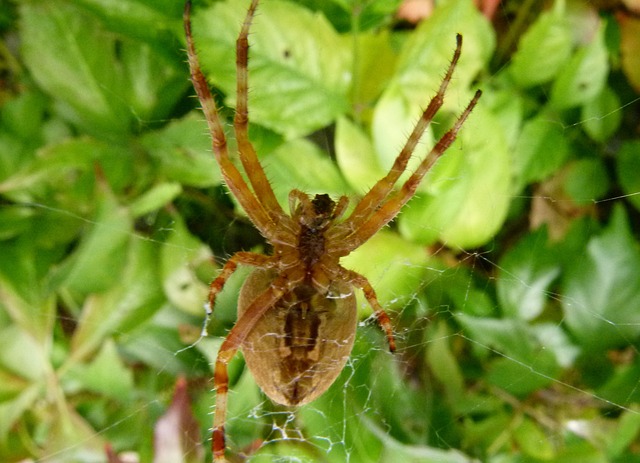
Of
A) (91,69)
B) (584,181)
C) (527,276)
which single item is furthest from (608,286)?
(91,69)

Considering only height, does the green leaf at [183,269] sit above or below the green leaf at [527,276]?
above

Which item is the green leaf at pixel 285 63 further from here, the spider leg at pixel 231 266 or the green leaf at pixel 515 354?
the green leaf at pixel 515 354

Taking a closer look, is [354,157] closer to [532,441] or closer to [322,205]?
[322,205]

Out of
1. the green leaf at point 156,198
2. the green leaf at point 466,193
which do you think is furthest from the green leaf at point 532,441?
the green leaf at point 156,198

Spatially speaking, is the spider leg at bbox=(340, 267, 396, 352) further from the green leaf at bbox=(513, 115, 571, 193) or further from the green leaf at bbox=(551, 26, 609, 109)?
the green leaf at bbox=(551, 26, 609, 109)

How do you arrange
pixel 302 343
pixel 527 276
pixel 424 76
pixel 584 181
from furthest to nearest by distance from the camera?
pixel 584 181, pixel 527 276, pixel 424 76, pixel 302 343

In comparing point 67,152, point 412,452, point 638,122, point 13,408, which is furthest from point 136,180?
point 638,122

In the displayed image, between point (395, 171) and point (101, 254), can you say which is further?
point (101, 254)
